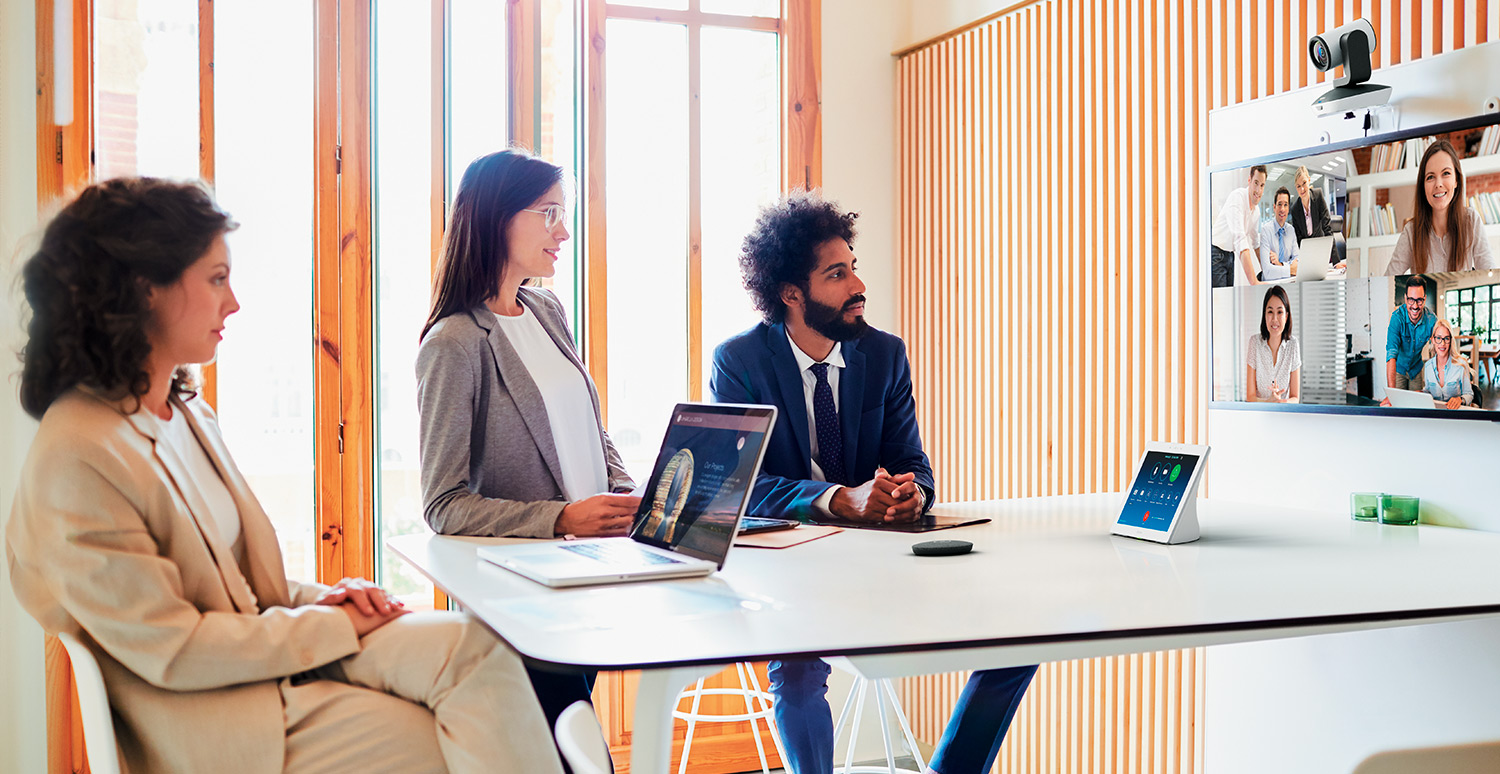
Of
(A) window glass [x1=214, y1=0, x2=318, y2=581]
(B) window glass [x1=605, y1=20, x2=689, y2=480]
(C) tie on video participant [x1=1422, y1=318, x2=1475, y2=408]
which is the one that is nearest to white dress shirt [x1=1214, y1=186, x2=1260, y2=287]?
(C) tie on video participant [x1=1422, y1=318, x2=1475, y2=408]

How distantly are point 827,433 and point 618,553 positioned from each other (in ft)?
3.24

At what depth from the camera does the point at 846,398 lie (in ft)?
9.14

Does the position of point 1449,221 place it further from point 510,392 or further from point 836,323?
point 510,392

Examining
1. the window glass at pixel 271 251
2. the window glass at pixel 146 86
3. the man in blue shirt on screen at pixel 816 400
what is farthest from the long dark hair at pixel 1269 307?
the window glass at pixel 146 86

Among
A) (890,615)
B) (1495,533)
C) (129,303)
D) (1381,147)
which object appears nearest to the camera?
(890,615)

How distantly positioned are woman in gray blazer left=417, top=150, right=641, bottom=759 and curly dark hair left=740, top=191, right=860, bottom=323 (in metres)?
0.69

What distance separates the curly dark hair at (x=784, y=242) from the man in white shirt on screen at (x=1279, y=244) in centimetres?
103

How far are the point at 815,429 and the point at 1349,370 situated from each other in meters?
1.20

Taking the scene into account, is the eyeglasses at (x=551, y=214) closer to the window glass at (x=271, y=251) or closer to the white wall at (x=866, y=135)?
the window glass at (x=271, y=251)

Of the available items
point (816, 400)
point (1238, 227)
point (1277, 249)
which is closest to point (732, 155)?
point (816, 400)

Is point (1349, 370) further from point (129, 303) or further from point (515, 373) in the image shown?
point (129, 303)

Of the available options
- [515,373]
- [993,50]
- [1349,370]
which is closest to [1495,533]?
[1349,370]

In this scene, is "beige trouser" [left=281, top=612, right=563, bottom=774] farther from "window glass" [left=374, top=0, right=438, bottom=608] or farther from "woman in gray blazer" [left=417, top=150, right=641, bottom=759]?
"window glass" [left=374, top=0, right=438, bottom=608]

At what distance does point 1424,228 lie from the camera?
232cm
